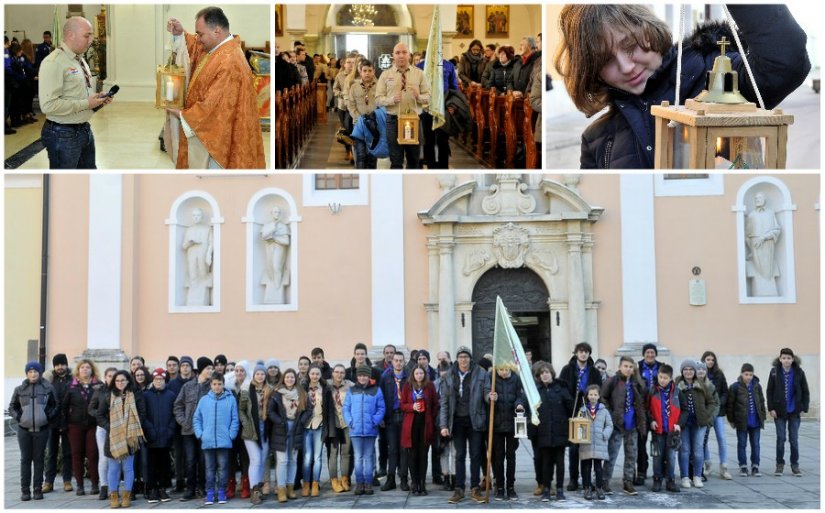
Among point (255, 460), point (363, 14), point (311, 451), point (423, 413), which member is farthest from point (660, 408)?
point (363, 14)

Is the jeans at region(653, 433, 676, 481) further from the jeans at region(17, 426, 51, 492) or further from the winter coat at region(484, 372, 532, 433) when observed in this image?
the jeans at region(17, 426, 51, 492)

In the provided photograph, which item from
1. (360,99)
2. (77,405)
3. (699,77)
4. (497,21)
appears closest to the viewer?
(699,77)

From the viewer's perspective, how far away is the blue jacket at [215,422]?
1000 cm

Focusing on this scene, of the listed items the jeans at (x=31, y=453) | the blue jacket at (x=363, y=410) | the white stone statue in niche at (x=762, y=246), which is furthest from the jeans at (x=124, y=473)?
the white stone statue in niche at (x=762, y=246)

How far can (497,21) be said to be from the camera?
1252cm

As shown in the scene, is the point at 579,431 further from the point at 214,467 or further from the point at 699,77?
the point at 699,77

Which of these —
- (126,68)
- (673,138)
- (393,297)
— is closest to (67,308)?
(393,297)

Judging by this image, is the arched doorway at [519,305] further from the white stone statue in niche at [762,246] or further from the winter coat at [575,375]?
the winter coat at [575,375]

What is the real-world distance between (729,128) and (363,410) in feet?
16.7

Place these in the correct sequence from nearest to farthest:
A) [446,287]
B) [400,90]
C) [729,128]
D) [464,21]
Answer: [729,128], [400,90], [464,21], [446,287]

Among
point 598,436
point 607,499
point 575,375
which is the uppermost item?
point 575,375

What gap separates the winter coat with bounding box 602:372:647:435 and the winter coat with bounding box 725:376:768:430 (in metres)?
1.34

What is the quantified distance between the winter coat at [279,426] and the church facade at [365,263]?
585 centimetres

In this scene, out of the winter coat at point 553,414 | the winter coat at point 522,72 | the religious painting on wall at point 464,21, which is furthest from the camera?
the religious painting on wall at point 464,21
